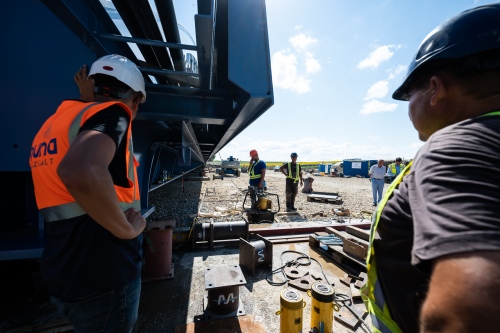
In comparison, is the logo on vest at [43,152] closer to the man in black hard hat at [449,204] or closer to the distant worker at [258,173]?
the man in black hard hat at [449,204]

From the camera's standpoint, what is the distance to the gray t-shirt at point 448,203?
46 centimetres

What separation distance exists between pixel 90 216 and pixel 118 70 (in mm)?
923

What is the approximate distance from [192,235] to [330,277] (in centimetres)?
267

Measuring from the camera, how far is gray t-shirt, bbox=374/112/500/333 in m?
0.46

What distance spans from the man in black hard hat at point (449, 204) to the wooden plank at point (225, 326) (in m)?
1.72

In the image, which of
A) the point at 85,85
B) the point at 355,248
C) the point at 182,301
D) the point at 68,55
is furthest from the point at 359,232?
the point at 68,55

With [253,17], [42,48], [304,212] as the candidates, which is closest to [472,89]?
[253,17]

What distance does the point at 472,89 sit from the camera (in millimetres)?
752

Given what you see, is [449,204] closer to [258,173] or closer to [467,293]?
[467,293]

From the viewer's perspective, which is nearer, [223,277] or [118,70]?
[118,70]

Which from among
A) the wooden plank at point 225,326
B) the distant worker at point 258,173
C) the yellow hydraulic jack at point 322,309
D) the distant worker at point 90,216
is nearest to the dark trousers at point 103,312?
the distant worker at point 90,216

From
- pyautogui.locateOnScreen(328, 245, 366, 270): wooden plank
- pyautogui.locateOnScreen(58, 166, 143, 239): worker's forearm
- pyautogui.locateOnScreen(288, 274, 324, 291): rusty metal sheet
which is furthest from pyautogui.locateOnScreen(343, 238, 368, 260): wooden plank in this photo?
pyautogui.locateOnScreen(58, 166, 143, 239): worker's forearm

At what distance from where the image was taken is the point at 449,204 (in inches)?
20.0

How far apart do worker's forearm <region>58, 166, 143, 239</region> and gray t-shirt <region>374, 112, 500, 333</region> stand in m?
1.22
